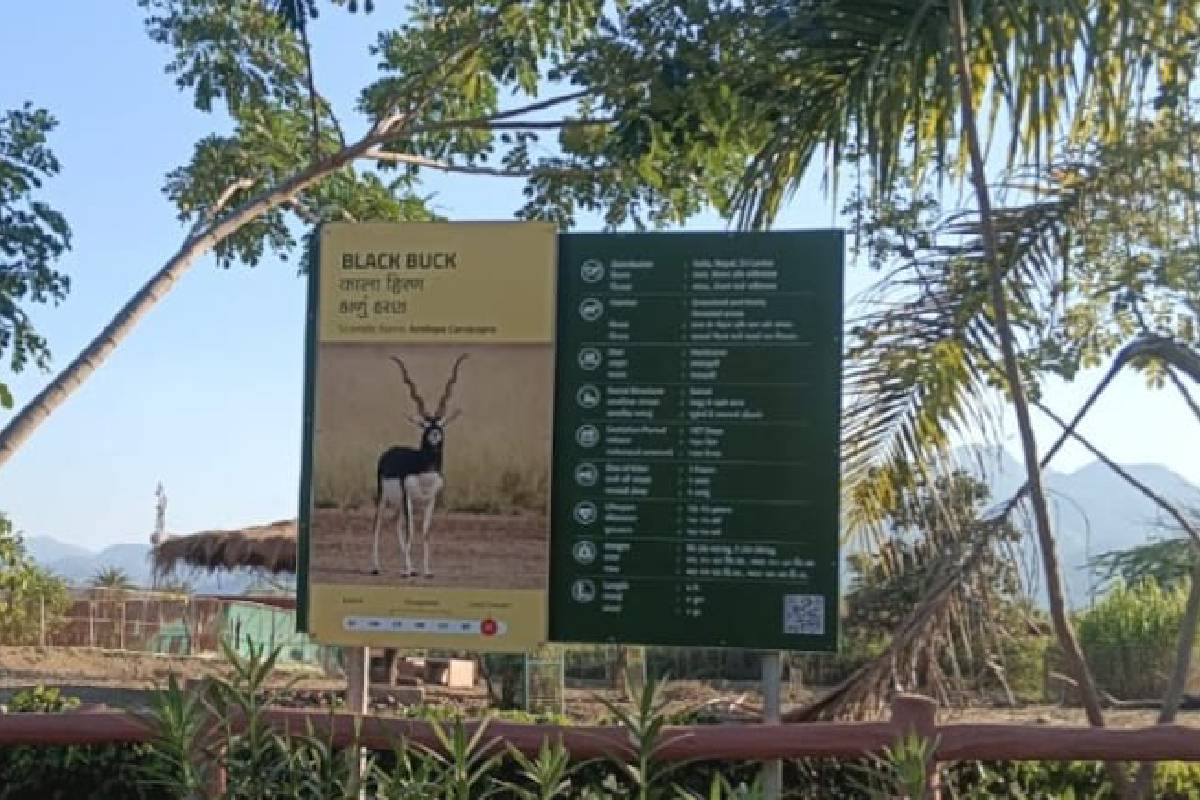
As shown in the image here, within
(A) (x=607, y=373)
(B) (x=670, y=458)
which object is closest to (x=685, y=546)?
(B) (x=670, y=458)

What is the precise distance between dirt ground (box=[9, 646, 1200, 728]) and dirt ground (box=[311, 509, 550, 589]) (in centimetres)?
198

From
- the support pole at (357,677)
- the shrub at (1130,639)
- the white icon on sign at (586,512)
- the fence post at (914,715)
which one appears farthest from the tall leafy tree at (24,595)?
the shrub at (1130,639)

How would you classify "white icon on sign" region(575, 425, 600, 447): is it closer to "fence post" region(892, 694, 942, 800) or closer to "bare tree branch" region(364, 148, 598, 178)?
"fence post" region(892, 694, 942, 800)

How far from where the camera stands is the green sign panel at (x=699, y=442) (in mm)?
5359

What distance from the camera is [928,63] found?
18.1ft

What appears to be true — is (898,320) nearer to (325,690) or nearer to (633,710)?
(633,710)

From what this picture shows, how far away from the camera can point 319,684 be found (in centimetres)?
2033

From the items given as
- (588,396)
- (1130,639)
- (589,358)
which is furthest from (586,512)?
(1130,639)

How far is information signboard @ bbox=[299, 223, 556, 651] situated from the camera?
219 inches

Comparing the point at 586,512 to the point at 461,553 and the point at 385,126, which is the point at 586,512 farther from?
the point at 385,126

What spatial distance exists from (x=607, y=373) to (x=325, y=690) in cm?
1347

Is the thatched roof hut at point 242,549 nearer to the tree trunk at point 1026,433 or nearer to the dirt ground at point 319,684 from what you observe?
the dirt ground at point 319,684

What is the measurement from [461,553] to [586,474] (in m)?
0.55

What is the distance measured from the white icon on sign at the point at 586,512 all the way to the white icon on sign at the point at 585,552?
0.25ft
